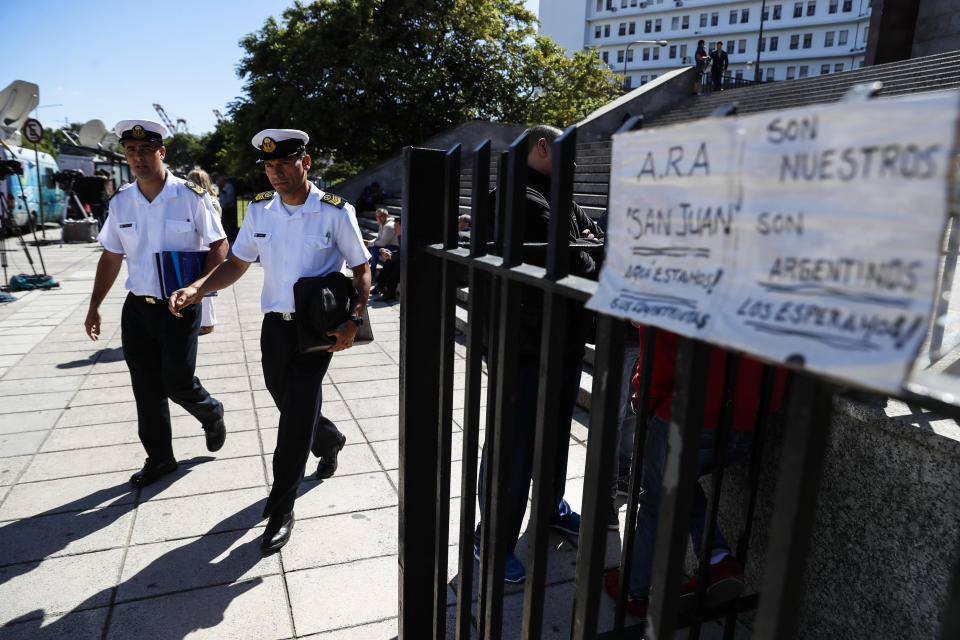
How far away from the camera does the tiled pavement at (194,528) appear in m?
2.69

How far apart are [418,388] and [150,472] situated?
2615 mm

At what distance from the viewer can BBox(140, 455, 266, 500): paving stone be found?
12.3ft

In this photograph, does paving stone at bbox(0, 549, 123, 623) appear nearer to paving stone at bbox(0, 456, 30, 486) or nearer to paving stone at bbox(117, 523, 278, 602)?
paving stone at bbox(117, 523, 278, 602)

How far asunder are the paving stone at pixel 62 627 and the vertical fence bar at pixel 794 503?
2714 mm

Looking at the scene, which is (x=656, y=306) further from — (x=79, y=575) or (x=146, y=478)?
(x=146, y=478)

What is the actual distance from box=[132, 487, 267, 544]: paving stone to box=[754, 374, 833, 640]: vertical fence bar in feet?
10.3

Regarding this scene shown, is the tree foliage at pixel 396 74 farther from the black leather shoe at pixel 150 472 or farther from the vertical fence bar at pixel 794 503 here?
the vertical fence bar at pixel 794 503

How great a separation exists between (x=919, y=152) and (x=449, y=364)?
1288mm

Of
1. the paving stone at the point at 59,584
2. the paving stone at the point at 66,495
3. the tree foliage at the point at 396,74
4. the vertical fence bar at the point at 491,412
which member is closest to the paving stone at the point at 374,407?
the paving stone at the point at 66,495

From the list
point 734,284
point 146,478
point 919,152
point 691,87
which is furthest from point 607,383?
point 691,87

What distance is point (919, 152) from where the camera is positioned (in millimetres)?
591

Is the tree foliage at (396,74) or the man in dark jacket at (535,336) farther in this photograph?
the tree foliage at (396,74)

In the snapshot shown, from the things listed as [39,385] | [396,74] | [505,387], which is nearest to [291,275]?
[505,387]

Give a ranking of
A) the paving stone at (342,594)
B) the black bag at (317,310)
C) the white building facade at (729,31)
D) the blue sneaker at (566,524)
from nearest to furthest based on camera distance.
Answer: the paving stone at (342,594)
the black bag at (317,310)
the blue sneaker at (566,524)
the white building facade at (729,31)
